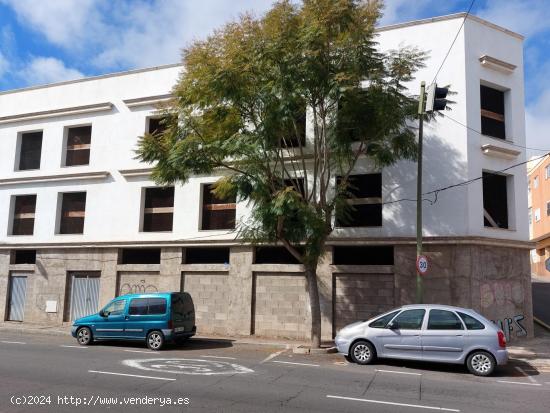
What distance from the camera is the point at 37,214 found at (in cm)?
2356

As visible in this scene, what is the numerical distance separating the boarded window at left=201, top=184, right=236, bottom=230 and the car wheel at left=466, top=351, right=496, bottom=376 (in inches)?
421

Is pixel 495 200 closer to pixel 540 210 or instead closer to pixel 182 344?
pixel 182 344

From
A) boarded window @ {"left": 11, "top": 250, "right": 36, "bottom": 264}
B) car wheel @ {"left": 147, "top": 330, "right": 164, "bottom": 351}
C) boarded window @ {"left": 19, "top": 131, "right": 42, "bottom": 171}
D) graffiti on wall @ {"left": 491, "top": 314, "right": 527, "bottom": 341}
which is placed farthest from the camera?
boarded window @ {"left": 19, "top": 131, "right": 42, "bottom": 171}

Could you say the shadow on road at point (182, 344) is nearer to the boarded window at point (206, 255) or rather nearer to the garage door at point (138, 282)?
the boarded window at point (206, 255)

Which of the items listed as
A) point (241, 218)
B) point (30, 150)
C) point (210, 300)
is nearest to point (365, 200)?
point (241, 218)

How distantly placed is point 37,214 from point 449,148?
18.1 meters

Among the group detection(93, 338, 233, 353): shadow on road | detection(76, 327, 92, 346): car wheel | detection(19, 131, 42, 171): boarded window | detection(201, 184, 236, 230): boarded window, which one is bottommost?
detection(93, 338, 233, 353): shadow on road

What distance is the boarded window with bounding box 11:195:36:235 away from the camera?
953 inches

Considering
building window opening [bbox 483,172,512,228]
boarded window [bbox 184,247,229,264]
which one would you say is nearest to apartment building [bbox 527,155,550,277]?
building window opening [bbox 483,172,512,228]

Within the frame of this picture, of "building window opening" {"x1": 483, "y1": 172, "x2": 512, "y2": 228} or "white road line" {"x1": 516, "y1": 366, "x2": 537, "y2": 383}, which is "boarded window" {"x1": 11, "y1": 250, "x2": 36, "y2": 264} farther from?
"white road line" {"x1": 516, "y1": 366, "x2": 537, "y2": 383}

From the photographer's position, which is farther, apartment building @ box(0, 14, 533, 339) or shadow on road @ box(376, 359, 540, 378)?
apartment building @ box(0, 14, 533, 339)

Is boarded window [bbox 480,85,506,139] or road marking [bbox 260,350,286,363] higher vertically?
boarded window [bbox 480,85,506,139]

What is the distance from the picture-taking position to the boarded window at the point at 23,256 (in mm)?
23812

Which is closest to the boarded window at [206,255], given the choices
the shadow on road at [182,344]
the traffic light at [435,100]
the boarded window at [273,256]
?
the boarded window at [273,256]
